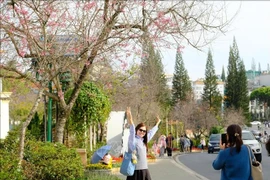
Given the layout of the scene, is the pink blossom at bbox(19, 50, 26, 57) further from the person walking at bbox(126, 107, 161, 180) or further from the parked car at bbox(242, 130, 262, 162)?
the parked car at bbox(242, 130, 262, 162)

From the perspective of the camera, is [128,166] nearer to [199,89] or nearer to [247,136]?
[247,136]

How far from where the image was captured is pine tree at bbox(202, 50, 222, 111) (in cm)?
7656

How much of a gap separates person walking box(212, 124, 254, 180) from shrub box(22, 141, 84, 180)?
622 cm

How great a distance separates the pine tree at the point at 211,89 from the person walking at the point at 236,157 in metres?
70.0

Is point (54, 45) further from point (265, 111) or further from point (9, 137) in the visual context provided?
point (265, 111)

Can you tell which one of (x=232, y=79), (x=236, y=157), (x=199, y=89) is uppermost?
(x=199, y=89)

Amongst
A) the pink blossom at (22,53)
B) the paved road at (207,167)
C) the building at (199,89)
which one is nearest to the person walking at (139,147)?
the pink blossom at (22,53)

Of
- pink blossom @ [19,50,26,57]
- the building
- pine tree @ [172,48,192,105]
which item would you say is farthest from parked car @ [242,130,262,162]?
the building

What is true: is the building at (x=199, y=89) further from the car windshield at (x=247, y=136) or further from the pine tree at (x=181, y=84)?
the car windshield at (x=247, y=136)

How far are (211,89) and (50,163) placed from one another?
66.6m

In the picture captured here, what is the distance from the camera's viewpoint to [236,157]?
6.66m

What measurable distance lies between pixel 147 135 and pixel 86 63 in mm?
4276

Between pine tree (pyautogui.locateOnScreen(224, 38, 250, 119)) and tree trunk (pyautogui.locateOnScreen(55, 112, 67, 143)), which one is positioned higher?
pine tree (pyautogui.locateOnScreen(224, 38, 250, 119))

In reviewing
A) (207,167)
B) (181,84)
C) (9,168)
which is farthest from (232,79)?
(9,168)
